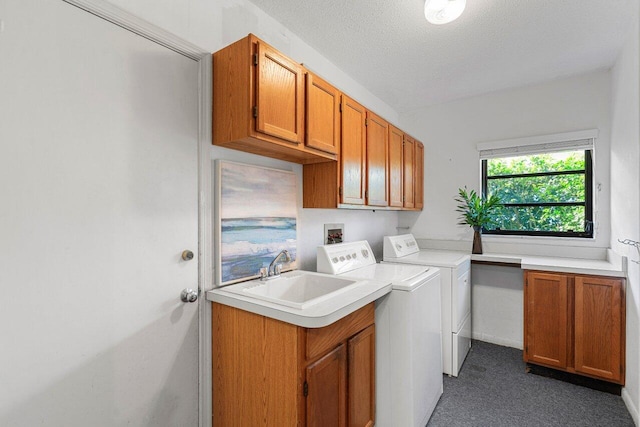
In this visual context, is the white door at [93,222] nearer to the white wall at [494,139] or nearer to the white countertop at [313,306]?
the white countertop at [313,306]

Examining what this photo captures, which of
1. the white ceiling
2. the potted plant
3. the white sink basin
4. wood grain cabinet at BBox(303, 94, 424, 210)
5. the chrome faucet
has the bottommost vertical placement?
the white sink basin

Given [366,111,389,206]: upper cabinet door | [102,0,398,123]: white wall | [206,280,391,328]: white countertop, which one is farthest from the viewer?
[366,111,389,206]: upper cabinet door

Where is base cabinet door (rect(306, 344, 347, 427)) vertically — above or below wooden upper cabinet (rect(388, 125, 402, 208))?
below

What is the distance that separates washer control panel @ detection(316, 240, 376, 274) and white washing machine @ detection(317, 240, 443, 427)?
0.05ft


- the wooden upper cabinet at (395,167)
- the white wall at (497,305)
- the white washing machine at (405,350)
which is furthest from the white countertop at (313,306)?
the white wall at (497,305)

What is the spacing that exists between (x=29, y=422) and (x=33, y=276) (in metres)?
0.49

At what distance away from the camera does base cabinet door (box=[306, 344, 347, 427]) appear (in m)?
1.25

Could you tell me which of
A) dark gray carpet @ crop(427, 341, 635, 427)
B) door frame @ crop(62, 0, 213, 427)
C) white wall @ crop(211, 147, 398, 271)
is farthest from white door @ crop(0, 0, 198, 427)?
dark gray carpet @ crop(427, 341, 635, 427)

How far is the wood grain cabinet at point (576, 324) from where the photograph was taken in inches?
86.5

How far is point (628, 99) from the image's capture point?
2076 mm

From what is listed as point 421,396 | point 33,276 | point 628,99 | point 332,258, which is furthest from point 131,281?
point 628,99

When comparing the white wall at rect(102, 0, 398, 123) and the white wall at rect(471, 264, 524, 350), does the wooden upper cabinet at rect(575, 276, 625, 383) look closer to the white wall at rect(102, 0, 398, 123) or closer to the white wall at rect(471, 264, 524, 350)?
the white wall at rect(471, 264, 524, 350)

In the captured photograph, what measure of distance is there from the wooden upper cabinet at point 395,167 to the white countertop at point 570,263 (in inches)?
39.3

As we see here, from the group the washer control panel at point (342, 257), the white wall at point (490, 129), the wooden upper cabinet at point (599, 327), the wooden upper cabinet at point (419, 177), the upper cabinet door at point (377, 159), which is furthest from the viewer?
the wooden upper cabinet at point (419, 177)
